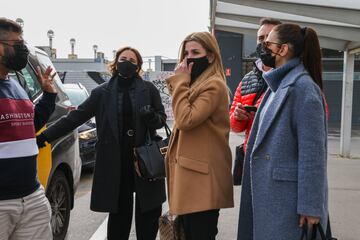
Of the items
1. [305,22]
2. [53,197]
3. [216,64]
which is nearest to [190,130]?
[216,64]

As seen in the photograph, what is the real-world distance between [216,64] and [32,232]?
1523 millimetres

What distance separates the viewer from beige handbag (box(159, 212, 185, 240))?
111 inches

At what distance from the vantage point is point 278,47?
2465 millimetres

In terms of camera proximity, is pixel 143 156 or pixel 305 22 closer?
pixel 143 156

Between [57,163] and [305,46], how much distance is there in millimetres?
2578

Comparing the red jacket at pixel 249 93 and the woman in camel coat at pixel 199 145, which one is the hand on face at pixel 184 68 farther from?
the red jacket at pixel 249 93

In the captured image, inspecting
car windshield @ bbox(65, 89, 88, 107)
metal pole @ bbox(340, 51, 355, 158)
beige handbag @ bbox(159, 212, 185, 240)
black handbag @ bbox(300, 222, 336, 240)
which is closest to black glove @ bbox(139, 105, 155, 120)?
beige handbag @ bbox(159, 212, 185, 240)

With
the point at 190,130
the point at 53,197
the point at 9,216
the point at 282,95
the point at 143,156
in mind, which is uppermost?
the point at 282,95

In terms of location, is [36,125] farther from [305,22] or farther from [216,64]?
[305,22]

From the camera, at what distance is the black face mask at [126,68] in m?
3.41

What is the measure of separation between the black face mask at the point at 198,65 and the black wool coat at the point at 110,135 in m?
0.64

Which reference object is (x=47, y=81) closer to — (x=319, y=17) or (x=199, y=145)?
(x=199, y=145)

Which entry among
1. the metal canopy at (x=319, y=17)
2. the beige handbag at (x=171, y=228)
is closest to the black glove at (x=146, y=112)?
the beige handbag at (x=171, y=228)

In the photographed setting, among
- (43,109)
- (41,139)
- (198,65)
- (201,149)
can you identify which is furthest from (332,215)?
(43,109)
